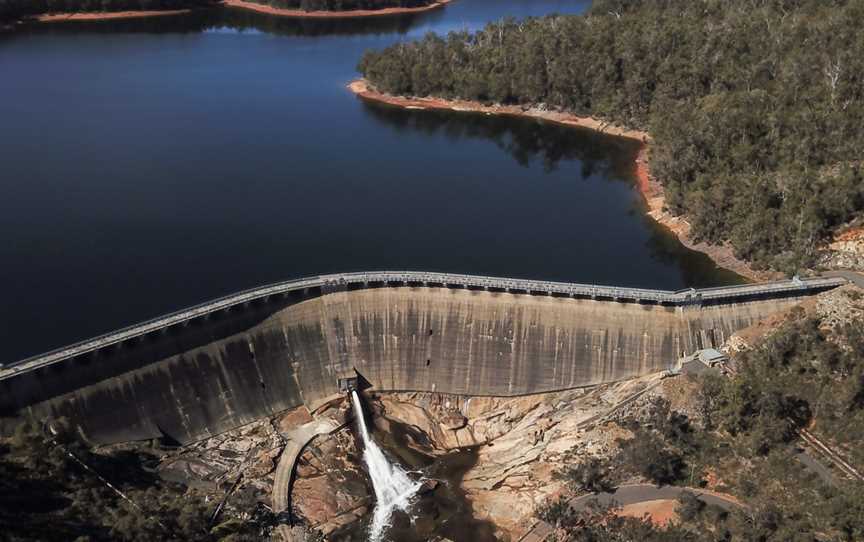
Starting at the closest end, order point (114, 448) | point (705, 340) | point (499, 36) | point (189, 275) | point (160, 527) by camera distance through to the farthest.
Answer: point (160, 527)
point (114, 448)
point (705, 340)
point (189, 275)
point (499, 36)

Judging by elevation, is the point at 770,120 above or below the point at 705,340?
above

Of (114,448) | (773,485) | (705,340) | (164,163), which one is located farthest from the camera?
(164,163)

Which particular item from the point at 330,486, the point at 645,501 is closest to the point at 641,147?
the point at 645,501

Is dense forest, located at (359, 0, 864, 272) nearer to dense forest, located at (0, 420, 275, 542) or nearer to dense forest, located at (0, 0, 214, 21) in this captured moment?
dense forest, located at (0, 420, 275, 542)

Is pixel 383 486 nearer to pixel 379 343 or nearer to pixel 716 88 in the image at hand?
pixel 379 343

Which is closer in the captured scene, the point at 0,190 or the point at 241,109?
the point at 0,190

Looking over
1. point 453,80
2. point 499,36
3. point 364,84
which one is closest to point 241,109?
point 364,84

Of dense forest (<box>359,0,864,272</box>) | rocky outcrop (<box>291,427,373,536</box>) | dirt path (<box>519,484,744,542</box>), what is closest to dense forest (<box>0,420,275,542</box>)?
rocky outcrop (<box>291,427,373,536</box>)

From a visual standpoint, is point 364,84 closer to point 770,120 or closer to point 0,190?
point 0,190

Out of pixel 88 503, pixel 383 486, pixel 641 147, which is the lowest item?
pixel 383 486
